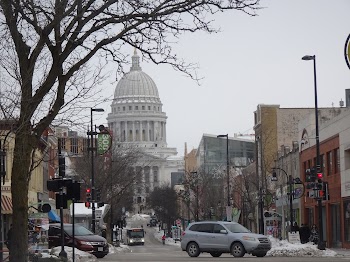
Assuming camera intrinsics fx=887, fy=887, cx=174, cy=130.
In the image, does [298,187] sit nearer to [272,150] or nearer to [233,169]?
[272,150]

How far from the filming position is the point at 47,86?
2181 centimetres

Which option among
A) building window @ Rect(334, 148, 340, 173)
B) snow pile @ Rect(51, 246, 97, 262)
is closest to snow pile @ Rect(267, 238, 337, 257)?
snow pile @ Rect(51, 246, 97, 262)

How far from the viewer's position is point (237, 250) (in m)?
39.6

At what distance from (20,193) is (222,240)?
65.2 ft

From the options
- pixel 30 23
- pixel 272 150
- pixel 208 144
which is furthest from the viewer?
pixel 208 144

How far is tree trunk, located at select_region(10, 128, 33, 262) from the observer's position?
2141cm

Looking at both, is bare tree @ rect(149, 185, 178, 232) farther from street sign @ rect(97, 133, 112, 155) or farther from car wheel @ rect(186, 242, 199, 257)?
car wheel @ rect(186, 242, 199, 257)

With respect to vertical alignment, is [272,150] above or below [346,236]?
above

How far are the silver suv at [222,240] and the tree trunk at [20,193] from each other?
19035 millimetres

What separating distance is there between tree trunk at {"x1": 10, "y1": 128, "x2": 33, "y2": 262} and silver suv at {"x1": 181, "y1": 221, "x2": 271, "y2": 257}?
749 inches

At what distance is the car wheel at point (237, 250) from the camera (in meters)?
39.4

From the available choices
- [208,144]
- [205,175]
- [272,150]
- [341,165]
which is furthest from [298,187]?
[208,144]

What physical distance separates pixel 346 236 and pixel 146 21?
36378 millimetres

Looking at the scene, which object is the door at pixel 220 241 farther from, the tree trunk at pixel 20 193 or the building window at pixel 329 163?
the building window at pixel 329 163
